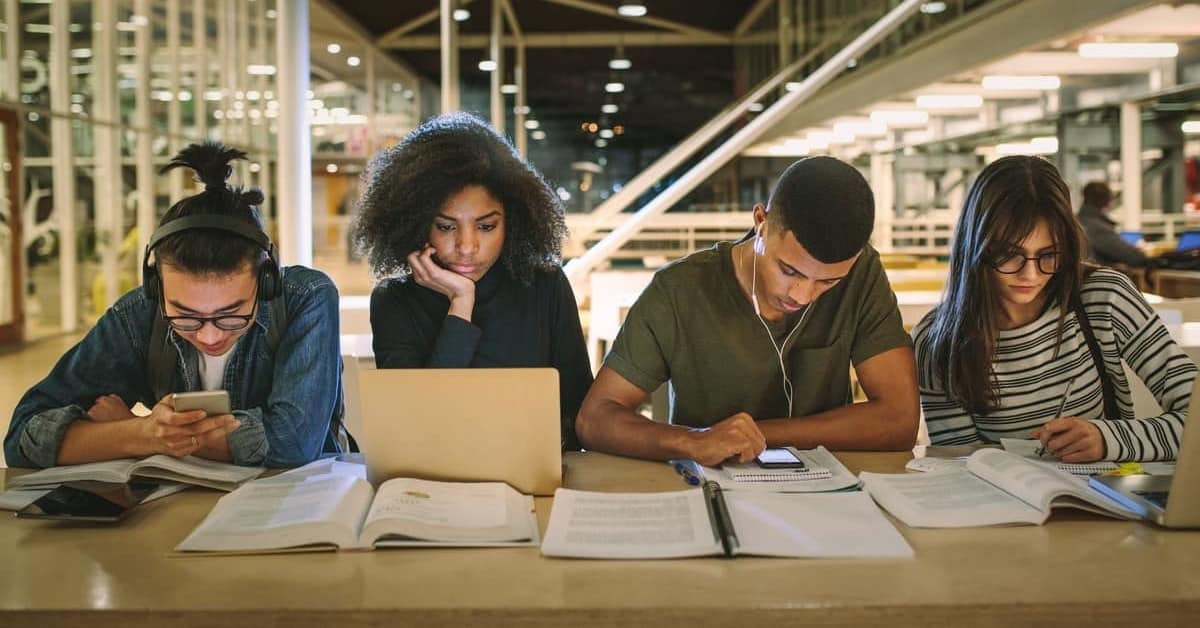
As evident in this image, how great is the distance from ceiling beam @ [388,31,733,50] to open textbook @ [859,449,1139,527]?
68.7 feet

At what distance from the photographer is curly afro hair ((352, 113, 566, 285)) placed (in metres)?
2.36

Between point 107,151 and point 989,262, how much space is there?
1129 centimetres

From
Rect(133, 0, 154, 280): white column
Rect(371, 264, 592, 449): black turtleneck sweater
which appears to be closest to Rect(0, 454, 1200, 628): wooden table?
Rect(371, 264, 592, 449): black turtleneck sweater

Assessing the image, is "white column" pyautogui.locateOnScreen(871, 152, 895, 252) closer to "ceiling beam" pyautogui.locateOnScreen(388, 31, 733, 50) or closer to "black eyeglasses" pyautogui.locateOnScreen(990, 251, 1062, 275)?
"ceiling beam" pyautogui.locateOnScreen(388, 31, 733, 50)

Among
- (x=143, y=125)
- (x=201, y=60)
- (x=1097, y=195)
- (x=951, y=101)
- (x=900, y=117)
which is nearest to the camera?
(x=1097, y=195)

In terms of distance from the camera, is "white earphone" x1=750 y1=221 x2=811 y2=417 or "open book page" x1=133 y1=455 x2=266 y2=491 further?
"white earphone" x1=750 y1=221 x2=811 y2=417

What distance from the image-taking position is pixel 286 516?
57.7 inches

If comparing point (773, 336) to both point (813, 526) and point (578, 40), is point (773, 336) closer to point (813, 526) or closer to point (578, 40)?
point (813, 526)

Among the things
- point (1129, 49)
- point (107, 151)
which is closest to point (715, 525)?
point (1129, 49)

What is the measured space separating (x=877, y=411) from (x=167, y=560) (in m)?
1.34

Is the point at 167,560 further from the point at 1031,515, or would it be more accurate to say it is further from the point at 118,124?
the point at 118,124

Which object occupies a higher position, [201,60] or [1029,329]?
[201,60]

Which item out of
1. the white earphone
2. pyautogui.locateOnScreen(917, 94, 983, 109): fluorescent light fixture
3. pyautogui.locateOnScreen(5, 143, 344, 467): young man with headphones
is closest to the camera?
pyautogui.locateOnScreen(5, 143, 344, 467): young man with headphones

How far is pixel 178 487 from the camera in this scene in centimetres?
170
